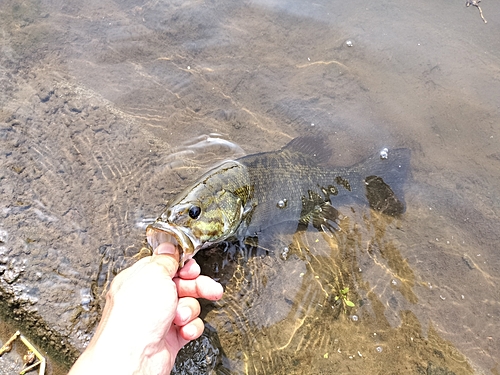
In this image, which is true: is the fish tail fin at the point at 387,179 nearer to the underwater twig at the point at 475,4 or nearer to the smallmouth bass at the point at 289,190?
the smallmouth bass at the point at 289,190

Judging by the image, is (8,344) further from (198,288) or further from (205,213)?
(205,213)

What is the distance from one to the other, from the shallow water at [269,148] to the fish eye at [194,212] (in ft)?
2.18

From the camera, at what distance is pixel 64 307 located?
133 inches

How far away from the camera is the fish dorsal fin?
15.4ft

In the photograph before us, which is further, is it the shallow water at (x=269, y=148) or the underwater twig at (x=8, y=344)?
the shallow water at (x=269, y=148)

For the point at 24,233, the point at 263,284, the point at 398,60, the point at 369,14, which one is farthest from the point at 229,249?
the point at 369,14

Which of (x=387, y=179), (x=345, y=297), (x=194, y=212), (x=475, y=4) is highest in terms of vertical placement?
(x=475, y=4)

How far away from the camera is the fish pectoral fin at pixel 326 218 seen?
4.39 metres

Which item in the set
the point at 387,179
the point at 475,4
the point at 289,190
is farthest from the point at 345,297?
the point at 475,4

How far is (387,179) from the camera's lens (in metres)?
4.65

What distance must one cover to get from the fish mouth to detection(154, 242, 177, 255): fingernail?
6 centimetres

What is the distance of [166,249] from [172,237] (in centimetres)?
15

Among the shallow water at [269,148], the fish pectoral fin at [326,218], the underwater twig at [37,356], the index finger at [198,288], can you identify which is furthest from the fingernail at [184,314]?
the fish pectoral fin at [326,218]

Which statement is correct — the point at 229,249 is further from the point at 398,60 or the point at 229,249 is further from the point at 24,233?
the point at 398,60
